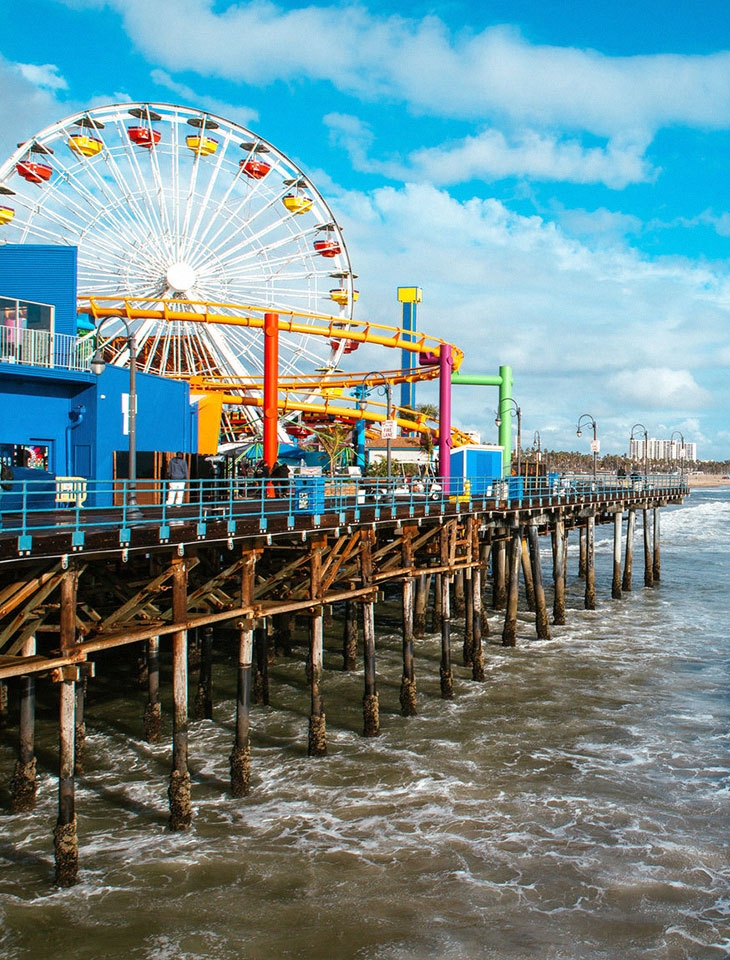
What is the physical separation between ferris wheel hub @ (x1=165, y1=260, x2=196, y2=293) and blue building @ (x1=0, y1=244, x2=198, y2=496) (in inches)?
520

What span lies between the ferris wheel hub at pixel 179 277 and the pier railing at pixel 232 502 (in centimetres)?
1520

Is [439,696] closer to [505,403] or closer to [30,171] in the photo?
[30,171]

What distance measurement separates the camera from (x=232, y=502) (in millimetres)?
15859

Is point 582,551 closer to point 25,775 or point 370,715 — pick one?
point 370,715

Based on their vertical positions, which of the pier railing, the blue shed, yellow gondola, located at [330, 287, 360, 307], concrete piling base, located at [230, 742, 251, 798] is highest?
yellow gondola, located at [330, 287, 360, 307]

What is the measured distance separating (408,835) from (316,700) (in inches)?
150

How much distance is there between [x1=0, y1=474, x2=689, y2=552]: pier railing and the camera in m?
13.5

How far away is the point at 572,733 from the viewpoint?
1889 centimetres

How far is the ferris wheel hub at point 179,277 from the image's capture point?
127ft

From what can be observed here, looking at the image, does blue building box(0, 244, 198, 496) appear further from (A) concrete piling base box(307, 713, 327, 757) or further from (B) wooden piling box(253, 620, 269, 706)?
(A) concrete piling base box(307, 713, 327, 757)

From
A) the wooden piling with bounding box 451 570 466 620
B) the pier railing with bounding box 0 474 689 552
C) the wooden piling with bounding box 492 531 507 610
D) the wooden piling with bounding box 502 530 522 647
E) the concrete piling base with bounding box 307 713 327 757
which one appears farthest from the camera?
the wooden piling with bounding box 492 531 507 610

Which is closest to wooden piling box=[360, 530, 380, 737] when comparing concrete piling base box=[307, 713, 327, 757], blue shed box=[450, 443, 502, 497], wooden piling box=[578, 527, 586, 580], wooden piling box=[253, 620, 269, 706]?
concrete piling base box=[307, 713, 327, 757]

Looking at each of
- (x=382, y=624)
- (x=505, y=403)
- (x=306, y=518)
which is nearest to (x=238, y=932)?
(x=306, y=518)

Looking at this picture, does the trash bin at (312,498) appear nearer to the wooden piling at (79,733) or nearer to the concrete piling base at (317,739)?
the concrete piling base at (317,739)
